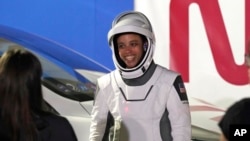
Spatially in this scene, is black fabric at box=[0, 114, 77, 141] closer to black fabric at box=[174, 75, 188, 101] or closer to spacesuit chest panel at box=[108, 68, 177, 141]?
spacesuit chest panel at box=[108, 68, 177, 141]

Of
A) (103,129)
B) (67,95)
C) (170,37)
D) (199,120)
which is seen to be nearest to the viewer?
(103,129)

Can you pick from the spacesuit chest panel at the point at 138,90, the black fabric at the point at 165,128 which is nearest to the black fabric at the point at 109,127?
the spacesuit chest panel at the point at 138,90

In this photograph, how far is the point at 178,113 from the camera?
92.2 inches

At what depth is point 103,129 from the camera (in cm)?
247

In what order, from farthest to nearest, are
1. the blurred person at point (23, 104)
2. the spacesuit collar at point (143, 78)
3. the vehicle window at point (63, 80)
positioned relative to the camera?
the vehicle window at point (63, 80), the spacesuit collar at point (143, 78), the blurred person at point (23, 104)

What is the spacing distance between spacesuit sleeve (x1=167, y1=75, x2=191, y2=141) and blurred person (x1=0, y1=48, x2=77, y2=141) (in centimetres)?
63

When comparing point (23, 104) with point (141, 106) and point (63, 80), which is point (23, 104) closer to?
Answer: point (141, 106)

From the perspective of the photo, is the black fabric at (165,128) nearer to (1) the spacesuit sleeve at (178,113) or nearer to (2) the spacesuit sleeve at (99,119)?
(1) the spacesuit sleeve at (178,113)

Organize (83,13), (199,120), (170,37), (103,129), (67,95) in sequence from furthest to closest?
(83,13) → (170,37) → (199,120) → (67,95) → (103,129)

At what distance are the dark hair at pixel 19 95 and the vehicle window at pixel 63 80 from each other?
1380 mm

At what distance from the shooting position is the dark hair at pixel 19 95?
5.87 feet

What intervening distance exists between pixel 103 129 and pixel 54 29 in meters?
2.66

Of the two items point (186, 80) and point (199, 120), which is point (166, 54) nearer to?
point (186, 80)

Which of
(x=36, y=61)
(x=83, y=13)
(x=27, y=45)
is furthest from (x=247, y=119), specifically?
(x=83, y=13)
